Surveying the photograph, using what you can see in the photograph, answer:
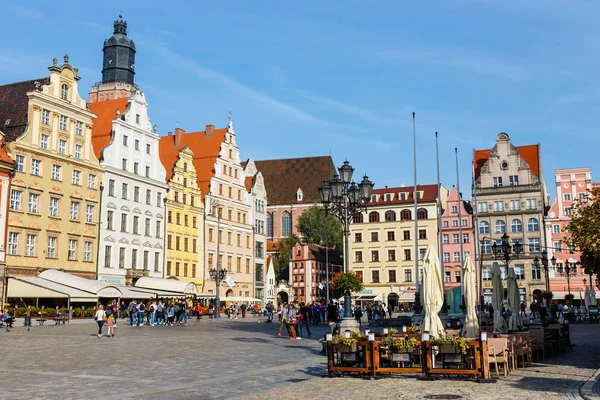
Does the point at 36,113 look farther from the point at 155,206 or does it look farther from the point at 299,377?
the point at 299,377

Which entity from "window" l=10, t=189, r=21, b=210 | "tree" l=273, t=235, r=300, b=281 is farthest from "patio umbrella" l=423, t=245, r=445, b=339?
"tree" l=273, t=235, r=300, b=281

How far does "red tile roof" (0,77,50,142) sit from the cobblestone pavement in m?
27.4

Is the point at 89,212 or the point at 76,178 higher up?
the point at 76,178

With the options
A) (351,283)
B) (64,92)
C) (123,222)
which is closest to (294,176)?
(351,283)

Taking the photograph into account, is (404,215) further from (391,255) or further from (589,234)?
(589,234)

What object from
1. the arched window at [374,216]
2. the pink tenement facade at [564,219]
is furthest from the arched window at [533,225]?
the arched window at [374,216]

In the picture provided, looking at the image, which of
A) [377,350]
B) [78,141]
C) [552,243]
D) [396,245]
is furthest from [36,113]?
[552,243]

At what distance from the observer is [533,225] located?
7488 cm

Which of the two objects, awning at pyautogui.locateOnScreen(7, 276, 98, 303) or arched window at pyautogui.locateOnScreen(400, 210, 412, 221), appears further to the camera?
arched window at pyautogui.locateOnScreen(400, 210, 412, 221)

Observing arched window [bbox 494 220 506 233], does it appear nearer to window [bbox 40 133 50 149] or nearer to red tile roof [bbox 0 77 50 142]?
window [bbox 40 133 50 149]

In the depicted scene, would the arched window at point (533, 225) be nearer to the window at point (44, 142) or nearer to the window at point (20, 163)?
the window at point (44, 142)

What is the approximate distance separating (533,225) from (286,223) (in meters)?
40.0

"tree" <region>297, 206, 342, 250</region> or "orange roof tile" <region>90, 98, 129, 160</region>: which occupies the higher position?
"orange roof tile" <region>90, 98, 129, 160</region>

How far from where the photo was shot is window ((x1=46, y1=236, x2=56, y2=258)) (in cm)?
4597
